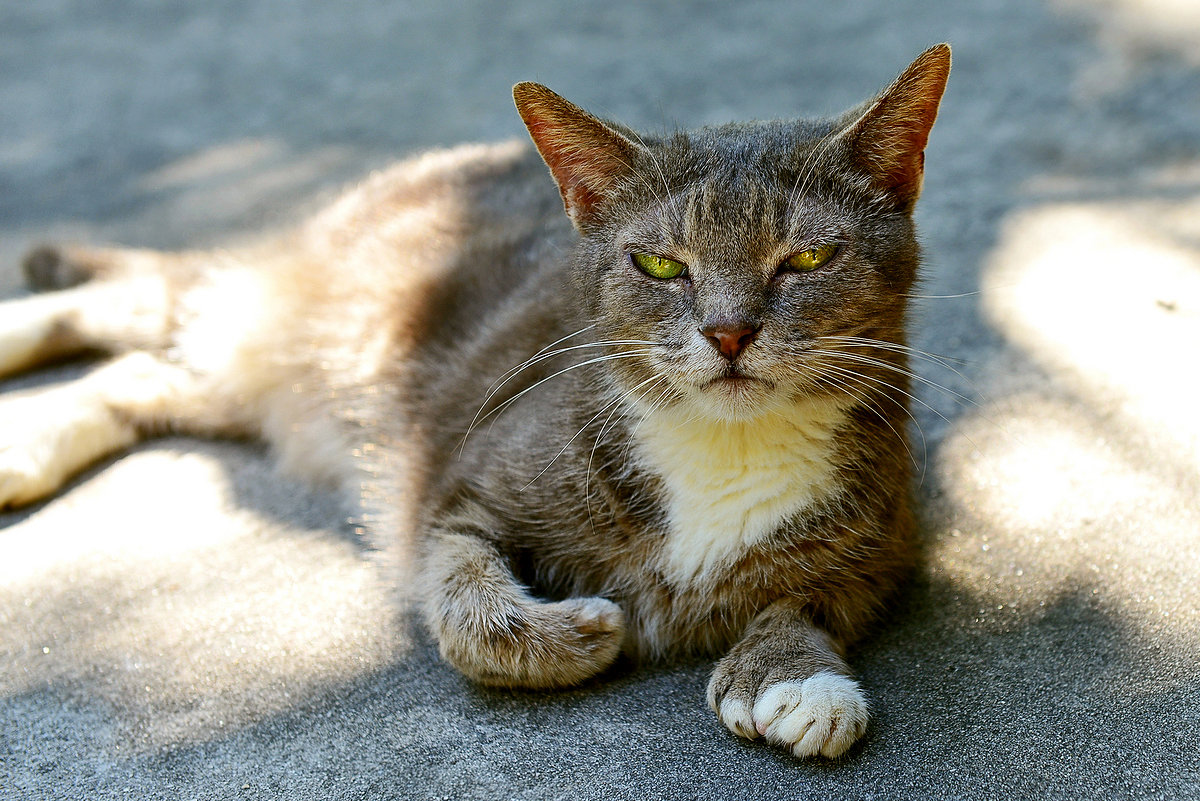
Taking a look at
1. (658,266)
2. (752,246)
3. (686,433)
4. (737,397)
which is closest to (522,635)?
(686,433)

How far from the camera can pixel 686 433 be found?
207cm

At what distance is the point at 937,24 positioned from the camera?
521 cm

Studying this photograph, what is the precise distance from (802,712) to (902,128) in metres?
1.14

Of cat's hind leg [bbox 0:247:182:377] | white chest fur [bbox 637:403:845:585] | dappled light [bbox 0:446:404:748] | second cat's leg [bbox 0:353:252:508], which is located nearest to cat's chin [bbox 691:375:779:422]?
white chest fur [bbox 637:403:845:585]

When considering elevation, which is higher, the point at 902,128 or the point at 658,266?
the point at 902,128

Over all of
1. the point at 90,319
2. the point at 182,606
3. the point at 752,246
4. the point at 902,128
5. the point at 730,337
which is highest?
the point at 902,128

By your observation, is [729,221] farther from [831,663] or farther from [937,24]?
[937,24]

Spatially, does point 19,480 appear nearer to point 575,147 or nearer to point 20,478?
point 20,478

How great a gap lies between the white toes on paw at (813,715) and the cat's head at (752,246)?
52cm

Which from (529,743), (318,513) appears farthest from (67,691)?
(529,743)

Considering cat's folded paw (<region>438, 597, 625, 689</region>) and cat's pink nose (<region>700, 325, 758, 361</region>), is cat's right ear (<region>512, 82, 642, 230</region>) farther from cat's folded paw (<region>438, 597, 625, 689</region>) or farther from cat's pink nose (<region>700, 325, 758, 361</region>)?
cat's folded paw (<region>438, 597, 625, 689</region>)

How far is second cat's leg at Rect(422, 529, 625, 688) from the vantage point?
2006mm

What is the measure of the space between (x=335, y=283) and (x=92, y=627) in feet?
4.39

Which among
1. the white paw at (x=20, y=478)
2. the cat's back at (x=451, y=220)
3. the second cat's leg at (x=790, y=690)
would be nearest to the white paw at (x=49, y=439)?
the white paw at (x=20, y=478)
